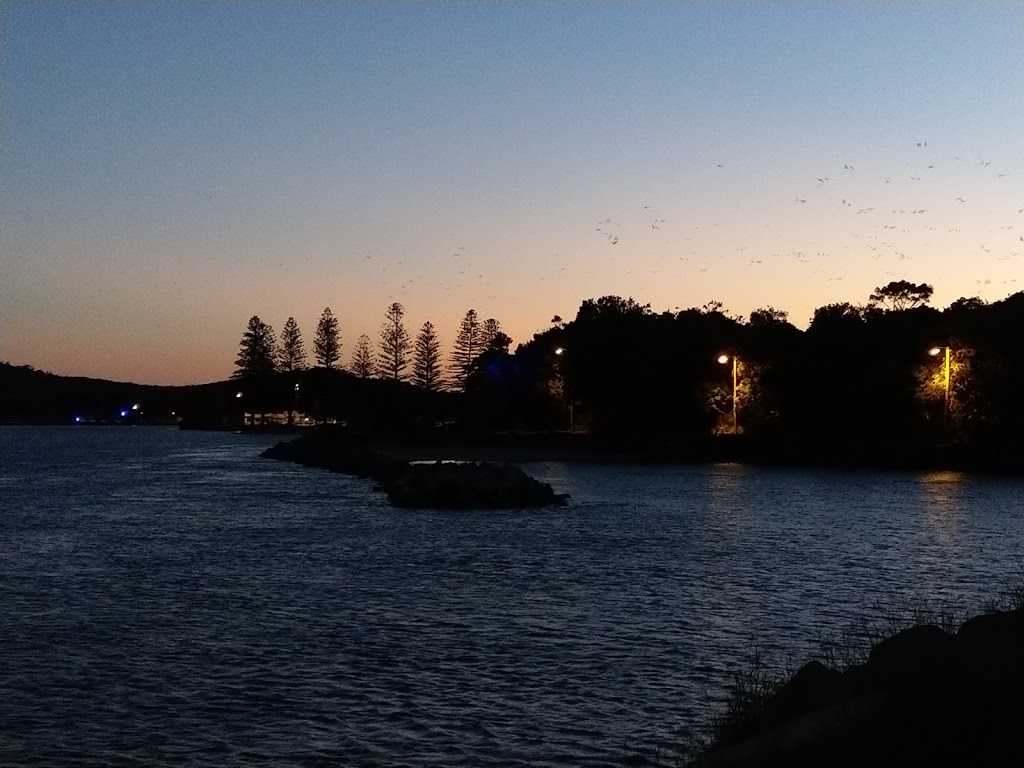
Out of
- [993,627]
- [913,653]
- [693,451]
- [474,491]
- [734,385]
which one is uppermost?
[734,385]

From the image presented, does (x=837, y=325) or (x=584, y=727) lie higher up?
(x=837, y=325)

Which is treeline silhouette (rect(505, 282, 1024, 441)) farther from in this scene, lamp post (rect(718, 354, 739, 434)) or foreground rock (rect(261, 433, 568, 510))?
foreground rock (rect(261, 433, 568, 510))

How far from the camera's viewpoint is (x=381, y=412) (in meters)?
175

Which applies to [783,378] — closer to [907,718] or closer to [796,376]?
[796,376]

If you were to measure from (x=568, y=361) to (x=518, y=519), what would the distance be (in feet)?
253

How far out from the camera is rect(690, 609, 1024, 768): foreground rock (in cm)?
857

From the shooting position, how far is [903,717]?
8.98 meters

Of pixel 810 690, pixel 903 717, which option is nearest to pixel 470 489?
pixel 810 690

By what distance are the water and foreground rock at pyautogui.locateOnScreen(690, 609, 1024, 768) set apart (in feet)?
11.5

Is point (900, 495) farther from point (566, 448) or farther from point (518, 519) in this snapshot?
point (566, 448)

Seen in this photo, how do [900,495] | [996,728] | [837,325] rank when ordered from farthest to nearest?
1. [837,325]
2. [900,495]
3. [996,728]

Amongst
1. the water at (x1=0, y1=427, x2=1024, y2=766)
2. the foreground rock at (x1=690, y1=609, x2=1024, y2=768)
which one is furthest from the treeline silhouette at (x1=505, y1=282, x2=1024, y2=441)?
the foreground rock at (x1=690, y1=609, x2=1024, y2=768)

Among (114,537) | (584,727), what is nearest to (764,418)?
(114,537)

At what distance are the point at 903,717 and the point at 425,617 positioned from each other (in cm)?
1443
